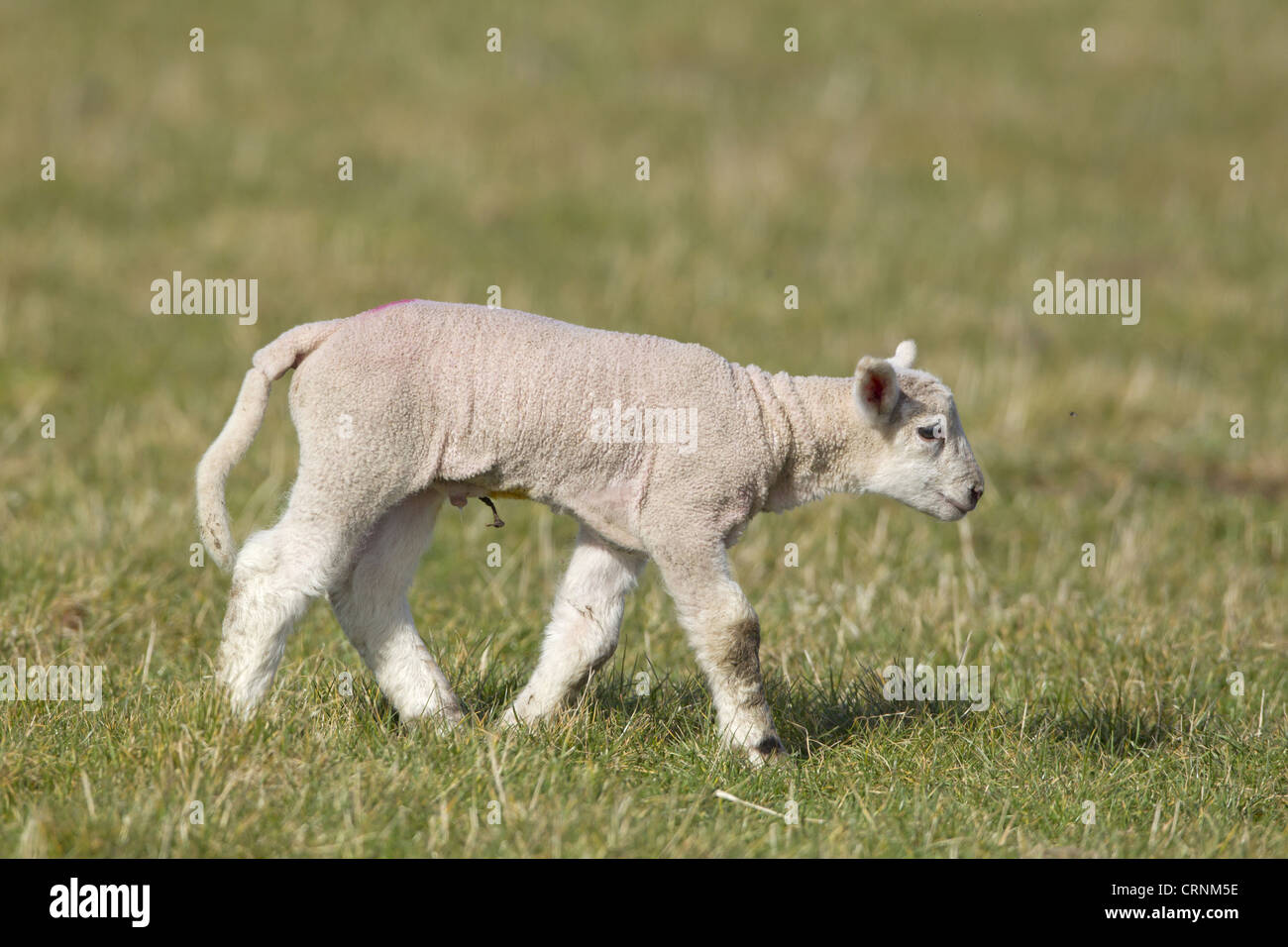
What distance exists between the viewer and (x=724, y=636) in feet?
15.0

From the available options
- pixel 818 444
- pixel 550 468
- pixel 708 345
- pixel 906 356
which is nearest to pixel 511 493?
pixel 550 468

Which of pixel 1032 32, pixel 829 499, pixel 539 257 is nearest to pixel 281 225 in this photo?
pixel 539 257

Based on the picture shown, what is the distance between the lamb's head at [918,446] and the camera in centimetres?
473

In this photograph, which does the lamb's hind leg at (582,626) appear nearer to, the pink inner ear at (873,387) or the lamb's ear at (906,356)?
the pink inner ear at (873,387)

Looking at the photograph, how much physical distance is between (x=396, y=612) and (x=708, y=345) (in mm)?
5669

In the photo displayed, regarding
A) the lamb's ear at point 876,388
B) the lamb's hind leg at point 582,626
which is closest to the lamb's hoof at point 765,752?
the lamb's hind leg at point 582,626

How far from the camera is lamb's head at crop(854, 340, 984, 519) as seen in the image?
4.73 m

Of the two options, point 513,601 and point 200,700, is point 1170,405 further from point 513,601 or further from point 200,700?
point 200,700

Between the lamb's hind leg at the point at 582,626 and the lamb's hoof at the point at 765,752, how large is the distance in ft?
1.75

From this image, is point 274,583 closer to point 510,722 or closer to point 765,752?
point 510,722

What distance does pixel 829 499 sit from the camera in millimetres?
7957

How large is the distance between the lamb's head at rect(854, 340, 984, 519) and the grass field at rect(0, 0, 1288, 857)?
83cm

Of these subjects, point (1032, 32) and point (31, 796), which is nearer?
point (31, 796)
